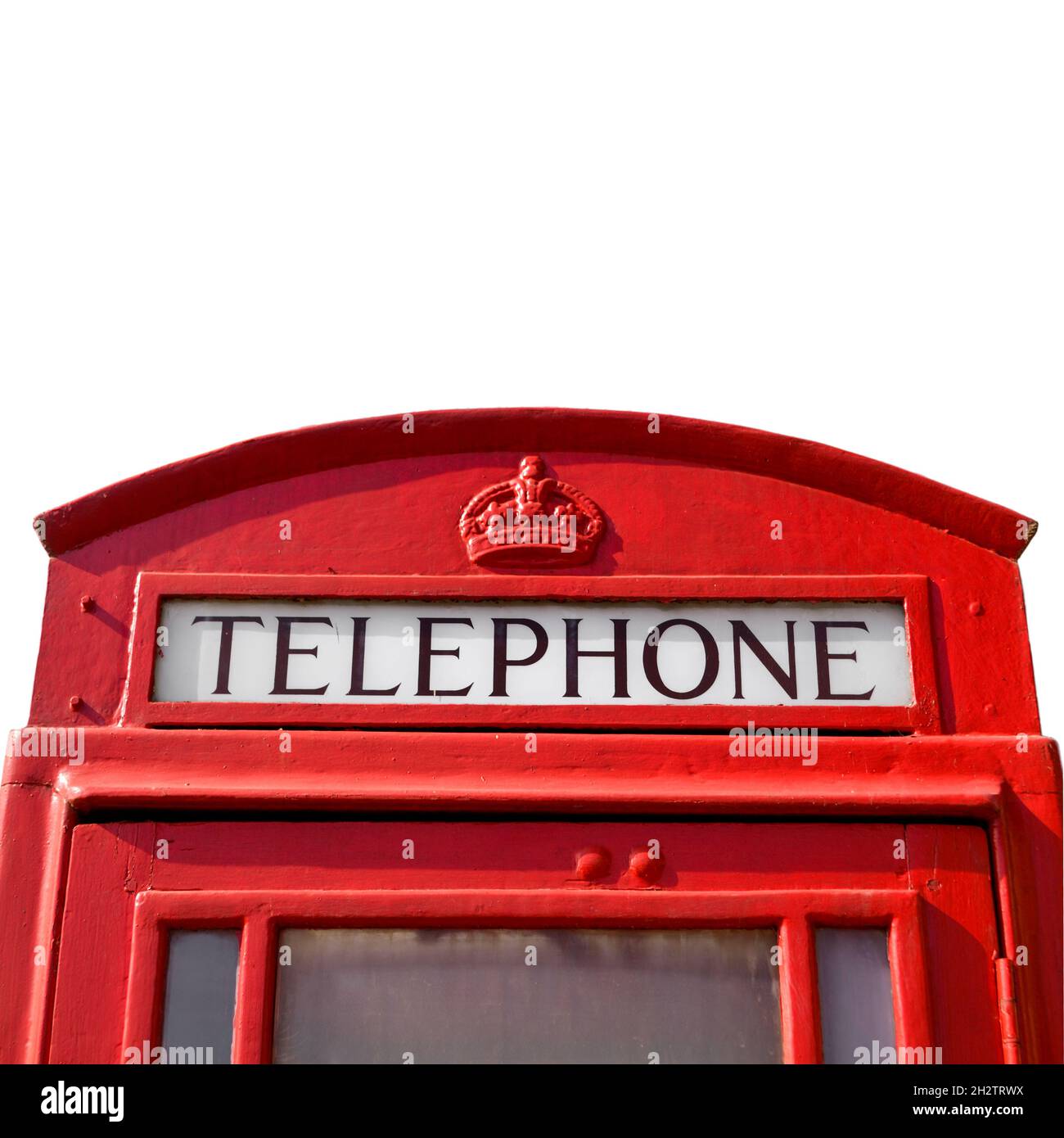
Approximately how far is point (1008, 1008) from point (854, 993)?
307mm

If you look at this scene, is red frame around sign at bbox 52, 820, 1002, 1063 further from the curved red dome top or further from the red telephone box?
the curved red dome top

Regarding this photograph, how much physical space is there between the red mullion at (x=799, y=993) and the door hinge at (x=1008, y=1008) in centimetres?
37

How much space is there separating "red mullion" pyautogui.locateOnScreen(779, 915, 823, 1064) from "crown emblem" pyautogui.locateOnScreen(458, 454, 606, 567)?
990 mm

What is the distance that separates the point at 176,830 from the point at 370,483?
3.20 feet

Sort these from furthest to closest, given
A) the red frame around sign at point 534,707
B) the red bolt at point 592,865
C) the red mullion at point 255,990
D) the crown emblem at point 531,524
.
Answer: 1. the crown emblem at point 531,524
2. the red frame around sign at point 534,707
3. the red bolt at point 592,865
4. the red mullion at point 255,990

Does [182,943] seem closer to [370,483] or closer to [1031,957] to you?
[370,483]

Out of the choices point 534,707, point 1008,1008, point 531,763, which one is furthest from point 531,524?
point 1008,1008

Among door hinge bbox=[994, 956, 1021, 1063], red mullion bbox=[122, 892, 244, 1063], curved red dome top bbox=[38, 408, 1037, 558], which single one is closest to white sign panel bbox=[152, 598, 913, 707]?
curved red dome top bbox=[38, 408, 1037, 558]

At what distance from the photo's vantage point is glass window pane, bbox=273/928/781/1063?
2928 millimetres

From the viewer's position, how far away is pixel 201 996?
297 cm

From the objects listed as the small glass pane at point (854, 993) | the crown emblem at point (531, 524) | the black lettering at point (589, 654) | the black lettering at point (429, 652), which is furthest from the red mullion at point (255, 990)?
the small glass pane at point (854, 993)

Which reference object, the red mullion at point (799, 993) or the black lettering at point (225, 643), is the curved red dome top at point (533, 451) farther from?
the red mullion at point (799, 993)

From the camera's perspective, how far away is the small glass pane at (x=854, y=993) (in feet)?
9.68
